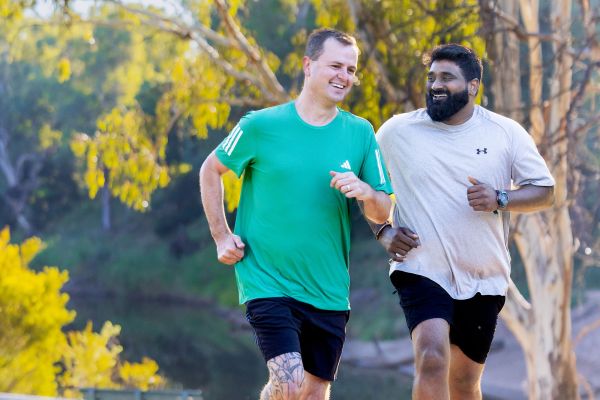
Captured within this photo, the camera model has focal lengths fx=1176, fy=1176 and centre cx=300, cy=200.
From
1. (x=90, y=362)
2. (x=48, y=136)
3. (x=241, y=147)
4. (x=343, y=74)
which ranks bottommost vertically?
(x=48, y=136)

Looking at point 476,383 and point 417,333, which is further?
point 476,383

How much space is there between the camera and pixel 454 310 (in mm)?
5121

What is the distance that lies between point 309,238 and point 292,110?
0.55 m

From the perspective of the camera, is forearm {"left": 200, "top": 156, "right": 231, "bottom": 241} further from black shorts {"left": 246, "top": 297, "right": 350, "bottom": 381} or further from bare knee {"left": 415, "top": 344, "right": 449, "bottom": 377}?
bare knee {"left": 415, "top": 344, "right": 449, "bottom": 377}

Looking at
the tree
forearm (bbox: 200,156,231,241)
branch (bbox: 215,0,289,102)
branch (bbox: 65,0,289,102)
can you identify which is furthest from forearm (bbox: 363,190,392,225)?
branch (bbox: 65,0,289,102)

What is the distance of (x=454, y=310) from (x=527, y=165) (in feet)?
2.33

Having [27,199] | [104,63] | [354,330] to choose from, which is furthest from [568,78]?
[27,199]

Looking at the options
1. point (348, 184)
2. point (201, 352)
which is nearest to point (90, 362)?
point (348, 184)

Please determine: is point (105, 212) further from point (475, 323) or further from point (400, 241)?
point (400, 241)

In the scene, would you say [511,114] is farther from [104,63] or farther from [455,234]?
[104,63]

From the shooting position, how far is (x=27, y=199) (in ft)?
180

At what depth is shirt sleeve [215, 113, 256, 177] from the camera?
490 cm

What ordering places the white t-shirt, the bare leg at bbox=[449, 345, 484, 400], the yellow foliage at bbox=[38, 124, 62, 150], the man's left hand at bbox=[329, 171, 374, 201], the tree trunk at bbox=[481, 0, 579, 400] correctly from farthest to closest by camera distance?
the yellow foliage at bbox=[38, 124, 62, 150], the tree trunk at bbox=[481, 0, 579, 400], the bare leg at bbox=[449, 345, 484, 400], the white t-shirt, the man's left hand at bbox=[329, 171, 374, 201]

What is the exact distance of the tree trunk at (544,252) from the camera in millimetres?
11719
